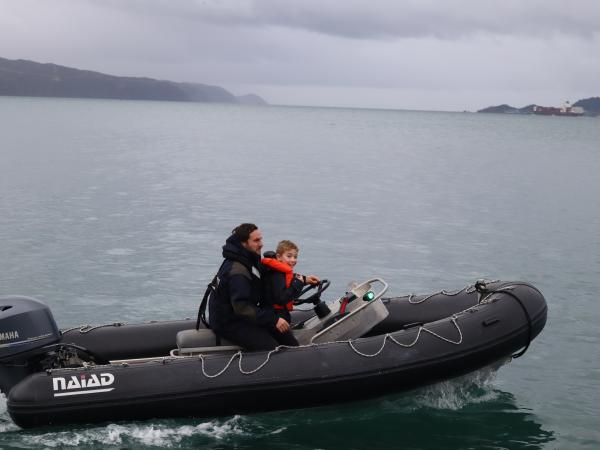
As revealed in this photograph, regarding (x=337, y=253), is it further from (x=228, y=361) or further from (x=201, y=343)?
(x=228, y=361)

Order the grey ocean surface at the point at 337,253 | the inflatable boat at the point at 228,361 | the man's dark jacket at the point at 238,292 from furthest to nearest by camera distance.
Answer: the grey ocean surface at the point at 337,253 → the man's dark jacket at the point at 238,292 → the inflatable boat at the point at 228,361

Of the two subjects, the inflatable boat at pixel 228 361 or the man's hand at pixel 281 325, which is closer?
the inflatable boat at pixel 228 361

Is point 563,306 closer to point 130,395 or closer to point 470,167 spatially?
point 130,395

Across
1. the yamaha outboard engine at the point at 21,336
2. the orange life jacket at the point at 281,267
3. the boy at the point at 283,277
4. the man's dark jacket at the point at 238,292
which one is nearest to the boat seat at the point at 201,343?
the man's dark jacket at the point at 238,292

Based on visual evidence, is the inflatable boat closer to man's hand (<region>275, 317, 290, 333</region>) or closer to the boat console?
the boat console

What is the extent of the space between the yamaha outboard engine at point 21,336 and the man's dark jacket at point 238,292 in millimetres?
1482

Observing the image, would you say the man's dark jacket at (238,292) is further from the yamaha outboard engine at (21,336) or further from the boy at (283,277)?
the yamaha outboard engine at (21,336)

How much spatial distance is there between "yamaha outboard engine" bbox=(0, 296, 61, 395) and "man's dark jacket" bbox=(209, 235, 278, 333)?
1.48 meters

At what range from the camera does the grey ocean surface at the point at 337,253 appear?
7.92 m

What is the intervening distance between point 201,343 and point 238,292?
876 millimetres

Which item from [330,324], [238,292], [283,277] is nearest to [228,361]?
[238,292]

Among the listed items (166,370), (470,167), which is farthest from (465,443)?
(470,167)

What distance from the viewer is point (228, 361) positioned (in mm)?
7617

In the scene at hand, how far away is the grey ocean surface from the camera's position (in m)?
7.92
